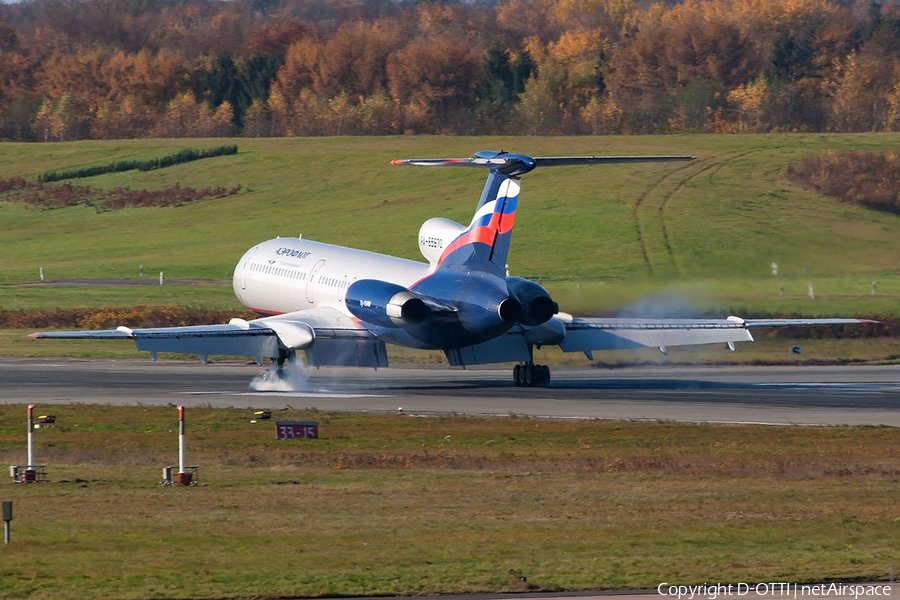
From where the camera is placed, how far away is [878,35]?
163125mm

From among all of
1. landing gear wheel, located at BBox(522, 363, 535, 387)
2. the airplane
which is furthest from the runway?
the airplane

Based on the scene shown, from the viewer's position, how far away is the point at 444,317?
141ft

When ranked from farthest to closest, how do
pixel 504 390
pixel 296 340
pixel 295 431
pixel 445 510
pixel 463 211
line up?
pixel 463 211 < pixel 504 390 < pixel 296 340 < pixel 295 431 < pixel 445 510

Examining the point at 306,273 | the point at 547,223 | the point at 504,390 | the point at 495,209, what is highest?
the point at 495,209

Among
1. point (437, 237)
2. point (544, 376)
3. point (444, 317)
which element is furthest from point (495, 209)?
point (544, 376)

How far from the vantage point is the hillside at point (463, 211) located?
218 feet

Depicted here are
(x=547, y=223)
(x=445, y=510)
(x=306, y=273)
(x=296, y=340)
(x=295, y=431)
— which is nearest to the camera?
(x=445, y=510)

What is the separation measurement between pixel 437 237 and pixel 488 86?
113079 mm

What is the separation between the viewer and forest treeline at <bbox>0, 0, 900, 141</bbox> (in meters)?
144

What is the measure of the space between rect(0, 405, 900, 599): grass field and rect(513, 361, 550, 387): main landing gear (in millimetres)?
12561

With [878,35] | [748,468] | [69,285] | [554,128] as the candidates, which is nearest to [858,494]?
[748,468]

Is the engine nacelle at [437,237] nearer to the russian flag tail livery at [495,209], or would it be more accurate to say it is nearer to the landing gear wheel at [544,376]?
the russian flag tail livery at [495,209]

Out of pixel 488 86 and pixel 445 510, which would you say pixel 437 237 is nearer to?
pixel 445 510

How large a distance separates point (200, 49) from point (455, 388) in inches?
5984
